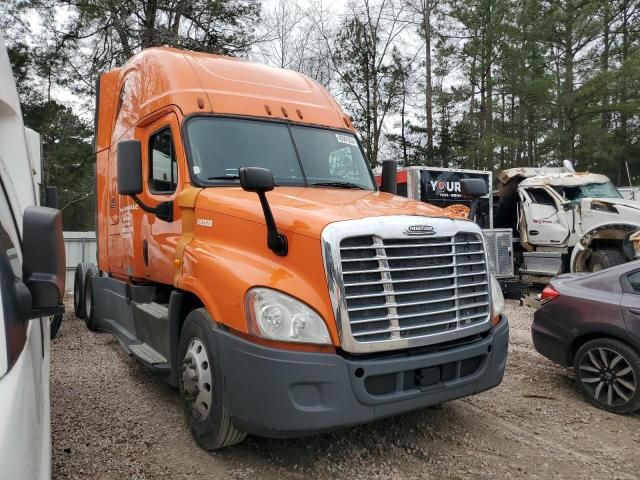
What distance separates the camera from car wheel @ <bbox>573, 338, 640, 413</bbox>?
431 centimetres

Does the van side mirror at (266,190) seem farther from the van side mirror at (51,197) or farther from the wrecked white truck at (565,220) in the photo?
the wrecked white truck at (565,220)

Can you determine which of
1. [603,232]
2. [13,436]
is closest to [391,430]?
[13,436]

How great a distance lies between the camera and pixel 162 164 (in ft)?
14.8

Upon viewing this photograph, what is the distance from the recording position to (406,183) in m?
12.7

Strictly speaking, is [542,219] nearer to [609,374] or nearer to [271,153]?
[609,374]

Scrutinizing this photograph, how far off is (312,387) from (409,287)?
0.86 metres

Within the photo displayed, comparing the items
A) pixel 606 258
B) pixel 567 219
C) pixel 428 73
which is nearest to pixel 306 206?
pixel 606 258

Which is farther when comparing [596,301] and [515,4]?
[515,4]

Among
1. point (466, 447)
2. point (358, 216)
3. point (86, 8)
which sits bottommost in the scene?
point (466, 447)

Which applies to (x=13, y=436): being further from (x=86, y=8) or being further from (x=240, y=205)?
(x=86, y=8)

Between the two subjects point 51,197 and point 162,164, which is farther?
point 51,197

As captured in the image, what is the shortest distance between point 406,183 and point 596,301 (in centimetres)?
836

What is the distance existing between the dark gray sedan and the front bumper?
2259 mm

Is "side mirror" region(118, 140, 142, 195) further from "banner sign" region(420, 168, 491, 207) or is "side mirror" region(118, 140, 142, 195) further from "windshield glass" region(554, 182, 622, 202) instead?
"windshield glass" region(554, 182, 622, 202)
